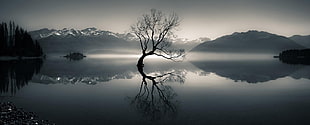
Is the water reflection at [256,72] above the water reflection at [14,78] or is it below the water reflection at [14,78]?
above

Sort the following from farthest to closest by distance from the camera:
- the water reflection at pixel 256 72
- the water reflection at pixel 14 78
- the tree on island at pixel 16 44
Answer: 1. the tree on island at pixel 16 44
2. the water reflection at pixel 256 72
3. the water reflection at pixel 14 78

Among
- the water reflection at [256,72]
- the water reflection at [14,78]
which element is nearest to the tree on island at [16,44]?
the water reflection at [14,78]

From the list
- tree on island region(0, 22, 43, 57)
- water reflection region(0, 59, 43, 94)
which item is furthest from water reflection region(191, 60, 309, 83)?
tree on island region(0, 22, 43, 57)

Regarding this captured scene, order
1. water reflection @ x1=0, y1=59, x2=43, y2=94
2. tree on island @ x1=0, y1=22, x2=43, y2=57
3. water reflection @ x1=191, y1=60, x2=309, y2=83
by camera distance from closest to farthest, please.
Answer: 1. water reflection @ x1=0, y1=59, x2=43, y2=94
2. water reflection @ x1=191, y1=60, x2=309, y2=83
3. tree on island @ x1=0, y1=22, x2=43, y2=57

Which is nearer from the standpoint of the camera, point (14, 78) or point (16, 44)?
point (14, 78)

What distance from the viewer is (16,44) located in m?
115

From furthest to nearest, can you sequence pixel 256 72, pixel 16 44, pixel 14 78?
pixel 16 44
pixel 256 72
pixel 14 78

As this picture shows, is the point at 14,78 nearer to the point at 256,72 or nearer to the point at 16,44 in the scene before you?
the point at 256,72

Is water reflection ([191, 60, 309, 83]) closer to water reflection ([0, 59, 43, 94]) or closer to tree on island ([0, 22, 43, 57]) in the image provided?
water reflection ([0, 59, 43, 94])

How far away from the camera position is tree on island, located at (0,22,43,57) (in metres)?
103

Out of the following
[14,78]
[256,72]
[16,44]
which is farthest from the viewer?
[16,44]

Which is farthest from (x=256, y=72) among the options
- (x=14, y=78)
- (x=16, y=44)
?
(x=16, y=44)

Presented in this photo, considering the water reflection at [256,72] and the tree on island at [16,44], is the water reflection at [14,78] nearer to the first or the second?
the water reflection at [256,72]

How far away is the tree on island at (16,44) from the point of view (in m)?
103
